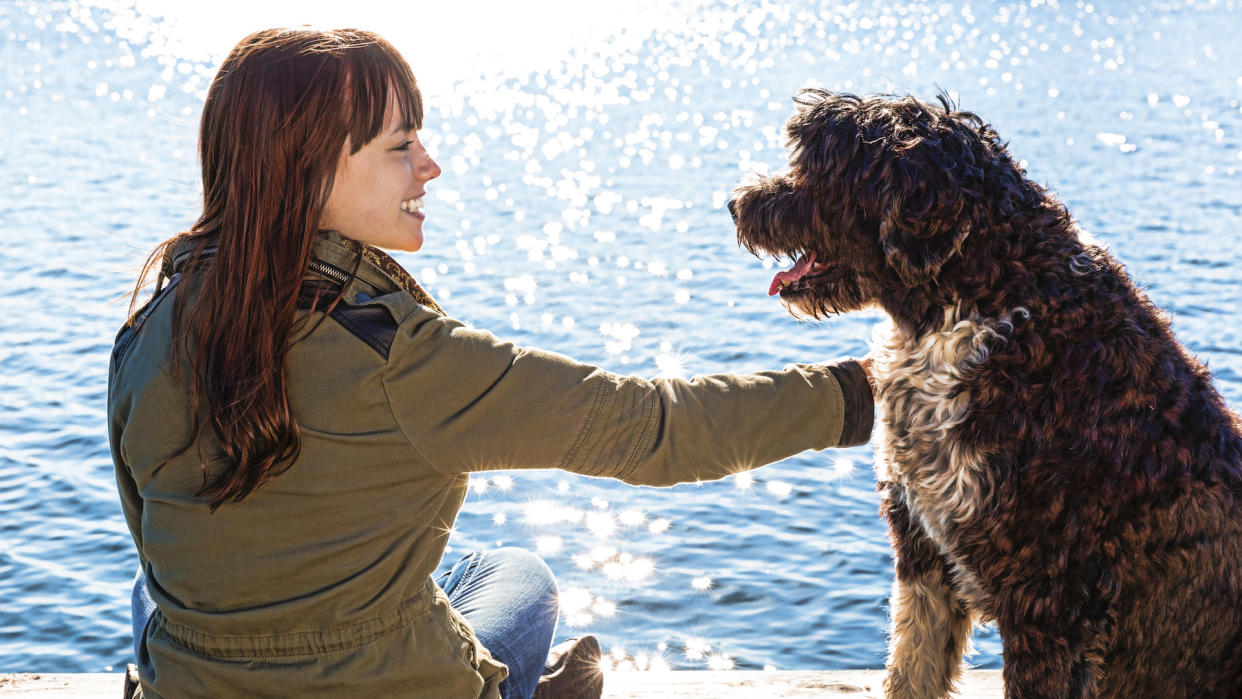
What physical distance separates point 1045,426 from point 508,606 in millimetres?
1516

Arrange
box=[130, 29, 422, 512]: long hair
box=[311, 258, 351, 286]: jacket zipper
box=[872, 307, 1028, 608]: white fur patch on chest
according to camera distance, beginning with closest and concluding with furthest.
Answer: box=[130, 29, 422, 512]: long hair → box=[311, 258, 351, 286]: jacket zipper → box=[872, 307, 1028, 608]: white fur patch on chest

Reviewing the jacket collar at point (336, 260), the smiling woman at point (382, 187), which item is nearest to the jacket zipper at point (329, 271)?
the jacket collar at point (336, 260)

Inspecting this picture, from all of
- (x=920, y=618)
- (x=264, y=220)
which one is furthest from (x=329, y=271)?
(x=920, y=618)

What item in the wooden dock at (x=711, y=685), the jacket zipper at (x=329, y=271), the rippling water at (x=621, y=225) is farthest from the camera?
the rippling water at (x=621, y=225)

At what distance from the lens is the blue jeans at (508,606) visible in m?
3.06

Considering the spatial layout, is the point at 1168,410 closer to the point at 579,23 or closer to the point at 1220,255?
the point at 1220,255

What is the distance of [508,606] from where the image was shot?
3162 millimetres

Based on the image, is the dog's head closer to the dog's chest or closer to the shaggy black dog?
the shaggy black dog

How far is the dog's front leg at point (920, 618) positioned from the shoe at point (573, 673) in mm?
980

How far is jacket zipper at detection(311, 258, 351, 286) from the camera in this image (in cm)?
234

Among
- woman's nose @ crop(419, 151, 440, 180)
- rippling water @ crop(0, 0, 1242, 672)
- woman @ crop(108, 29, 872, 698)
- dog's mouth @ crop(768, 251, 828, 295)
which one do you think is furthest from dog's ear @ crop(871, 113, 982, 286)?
rippling water @ crop(0, 0, 1242, 672)

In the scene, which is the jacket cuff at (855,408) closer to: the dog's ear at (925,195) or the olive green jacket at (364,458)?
the olive green jacket at (364,458)

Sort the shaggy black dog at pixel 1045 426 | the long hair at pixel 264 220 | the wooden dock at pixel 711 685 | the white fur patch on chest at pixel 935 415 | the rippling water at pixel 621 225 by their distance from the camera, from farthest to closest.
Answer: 1. the rippling water at pixel 621 225
2. the wooden dock at pixel 711 685
3. the white fur patch on chest at pixel 935 415
4. the shaggy black dog at pixel 1045 426
5. the long hair at pixel 264 220

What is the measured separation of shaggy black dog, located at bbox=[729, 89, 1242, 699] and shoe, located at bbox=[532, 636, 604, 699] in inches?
54.0
